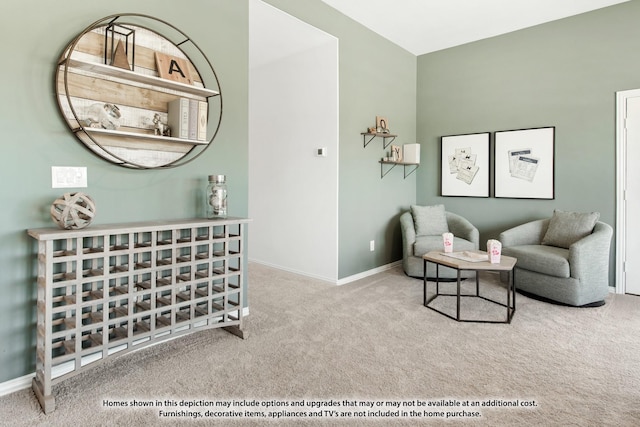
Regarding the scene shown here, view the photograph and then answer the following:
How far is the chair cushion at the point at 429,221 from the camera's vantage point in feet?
13.6

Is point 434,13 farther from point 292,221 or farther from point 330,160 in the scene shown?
point 292,221

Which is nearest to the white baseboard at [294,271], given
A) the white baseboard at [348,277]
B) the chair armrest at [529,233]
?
the white baseboard at [348,277]

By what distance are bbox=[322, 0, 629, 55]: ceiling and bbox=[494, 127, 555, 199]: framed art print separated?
1165 mm

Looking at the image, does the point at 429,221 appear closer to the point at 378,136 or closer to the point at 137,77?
the point at 378,136

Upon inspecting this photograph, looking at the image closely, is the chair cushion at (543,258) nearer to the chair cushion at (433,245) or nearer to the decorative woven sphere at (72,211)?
the chair cushion at (433,245)

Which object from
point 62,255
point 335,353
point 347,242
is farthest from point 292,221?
point 62,255

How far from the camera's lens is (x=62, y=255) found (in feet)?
5.84

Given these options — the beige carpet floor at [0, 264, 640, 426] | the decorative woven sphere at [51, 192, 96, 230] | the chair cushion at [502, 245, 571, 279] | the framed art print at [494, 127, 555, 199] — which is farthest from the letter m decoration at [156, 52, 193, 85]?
the framed art print at [494, 127, 555, 199]

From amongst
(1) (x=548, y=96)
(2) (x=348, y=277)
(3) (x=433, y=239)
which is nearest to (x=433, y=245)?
(3) (x=433, y=239)

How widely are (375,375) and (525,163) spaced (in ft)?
10.5

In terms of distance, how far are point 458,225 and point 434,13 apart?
233 centimetres

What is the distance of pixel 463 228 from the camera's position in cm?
412

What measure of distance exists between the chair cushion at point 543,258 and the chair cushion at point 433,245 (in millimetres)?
370

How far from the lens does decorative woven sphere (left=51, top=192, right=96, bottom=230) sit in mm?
1731
